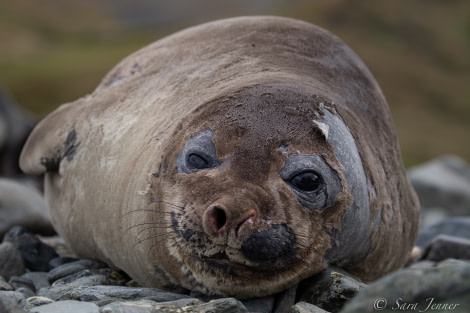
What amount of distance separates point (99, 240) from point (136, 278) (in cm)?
58

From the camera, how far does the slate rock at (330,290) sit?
540cm

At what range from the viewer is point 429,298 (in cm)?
390

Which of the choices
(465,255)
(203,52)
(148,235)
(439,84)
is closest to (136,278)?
(148,235)

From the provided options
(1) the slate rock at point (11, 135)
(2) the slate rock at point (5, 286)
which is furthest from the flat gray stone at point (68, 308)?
(1) the slate rock at point (11, 135)

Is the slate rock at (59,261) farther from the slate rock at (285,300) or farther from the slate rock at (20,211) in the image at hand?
the slate rock at (285,300)

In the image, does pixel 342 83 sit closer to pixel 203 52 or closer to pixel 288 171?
pixel 203 52

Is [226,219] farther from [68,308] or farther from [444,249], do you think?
[444,249]

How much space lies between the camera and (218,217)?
4977 millimetres

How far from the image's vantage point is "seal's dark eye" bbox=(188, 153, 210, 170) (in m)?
5.40

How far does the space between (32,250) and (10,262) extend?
15.4 inches

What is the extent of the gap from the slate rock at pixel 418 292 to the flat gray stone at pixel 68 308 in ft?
4.78

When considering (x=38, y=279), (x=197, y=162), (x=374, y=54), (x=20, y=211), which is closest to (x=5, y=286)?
(x=38, y=279)

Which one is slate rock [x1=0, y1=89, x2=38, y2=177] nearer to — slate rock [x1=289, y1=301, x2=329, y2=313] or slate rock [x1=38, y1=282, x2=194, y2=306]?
slate rock [x1=38, y1=282, x2=194, y2=306]

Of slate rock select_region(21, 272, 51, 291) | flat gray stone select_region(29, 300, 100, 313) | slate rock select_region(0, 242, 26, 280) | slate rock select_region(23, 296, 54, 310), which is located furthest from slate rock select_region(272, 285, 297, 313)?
slate rock select_region(0, 242, 26, 280)
